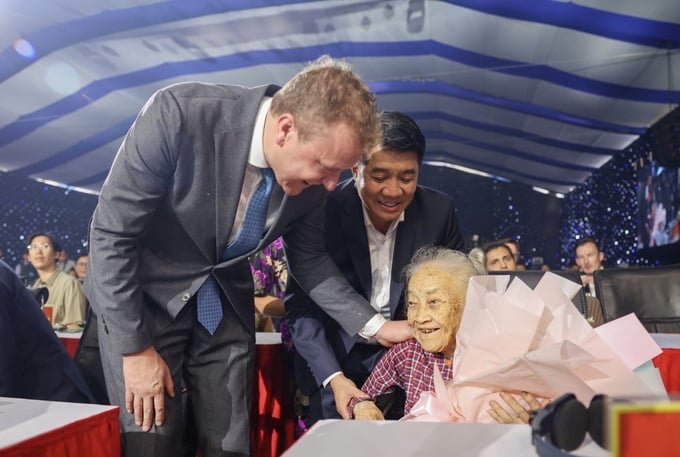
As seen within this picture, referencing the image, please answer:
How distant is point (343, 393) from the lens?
61.2 inches

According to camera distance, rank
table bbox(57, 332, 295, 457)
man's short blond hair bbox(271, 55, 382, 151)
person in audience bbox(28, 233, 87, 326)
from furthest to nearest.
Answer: person in audience bbox(28, 233, 87, 326) < table bbox(57, 332, 295, 457) < man's short blond hair bbox(271, 55, 382, 151)

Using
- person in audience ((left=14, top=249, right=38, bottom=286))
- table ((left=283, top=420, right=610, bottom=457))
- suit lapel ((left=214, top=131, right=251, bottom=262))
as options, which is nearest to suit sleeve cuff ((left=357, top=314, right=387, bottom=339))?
suit lapel ((left=214, top=131, right=251, bottom=262))

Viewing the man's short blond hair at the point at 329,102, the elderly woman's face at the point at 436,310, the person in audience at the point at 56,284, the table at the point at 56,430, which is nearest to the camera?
the table at the point at 56,430

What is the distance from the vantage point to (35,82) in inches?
293

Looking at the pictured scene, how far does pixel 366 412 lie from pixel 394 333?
25cm

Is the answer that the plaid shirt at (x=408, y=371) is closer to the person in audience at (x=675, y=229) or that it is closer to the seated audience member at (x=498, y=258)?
the seated audience member at (x=498, y=258)

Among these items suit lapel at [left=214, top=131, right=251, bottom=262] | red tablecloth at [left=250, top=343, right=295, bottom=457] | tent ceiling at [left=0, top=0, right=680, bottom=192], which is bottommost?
red tablecloth at [left=250, top=343, right=295, bottom=457]

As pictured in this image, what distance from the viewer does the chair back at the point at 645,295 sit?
2.58 m

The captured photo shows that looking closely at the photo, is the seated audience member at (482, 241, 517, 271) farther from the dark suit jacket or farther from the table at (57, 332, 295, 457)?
the dark suit jacket

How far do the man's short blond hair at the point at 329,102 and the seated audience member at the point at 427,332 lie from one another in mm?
393

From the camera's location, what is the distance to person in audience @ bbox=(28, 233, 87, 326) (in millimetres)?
4594

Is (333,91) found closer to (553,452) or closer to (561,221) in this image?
(553,452)

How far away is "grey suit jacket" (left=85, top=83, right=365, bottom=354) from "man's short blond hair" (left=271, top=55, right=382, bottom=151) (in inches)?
5.4

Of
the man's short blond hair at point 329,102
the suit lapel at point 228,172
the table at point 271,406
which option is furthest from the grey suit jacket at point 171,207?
the table at point 271,406
